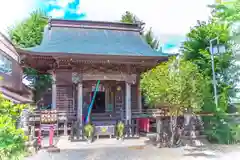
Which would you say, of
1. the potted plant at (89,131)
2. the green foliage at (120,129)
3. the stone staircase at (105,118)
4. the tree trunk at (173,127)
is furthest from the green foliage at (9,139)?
the stone staircase at (105,118)

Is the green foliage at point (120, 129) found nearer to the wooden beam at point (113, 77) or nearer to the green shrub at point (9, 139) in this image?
the wooden beam at point (113, 77)

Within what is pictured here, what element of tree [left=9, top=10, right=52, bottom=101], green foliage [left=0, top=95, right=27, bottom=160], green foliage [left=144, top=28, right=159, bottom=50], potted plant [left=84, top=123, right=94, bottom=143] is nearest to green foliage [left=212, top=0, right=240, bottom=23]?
green foliage [left=0, top=95, right=27, bottom=160]

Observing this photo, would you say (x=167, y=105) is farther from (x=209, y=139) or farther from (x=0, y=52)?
(x=0, y=52)

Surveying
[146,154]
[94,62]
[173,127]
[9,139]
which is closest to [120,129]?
[173,127]

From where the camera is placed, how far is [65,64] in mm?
11680

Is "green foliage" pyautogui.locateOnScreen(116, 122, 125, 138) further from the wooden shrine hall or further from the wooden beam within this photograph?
the wooden beam

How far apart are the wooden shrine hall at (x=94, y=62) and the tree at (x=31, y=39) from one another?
5.61 metres

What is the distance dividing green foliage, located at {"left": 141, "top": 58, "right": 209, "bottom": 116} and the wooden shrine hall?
108 inches

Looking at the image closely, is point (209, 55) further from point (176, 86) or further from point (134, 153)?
point (134, 153)

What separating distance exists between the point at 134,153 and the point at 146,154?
1.38ft

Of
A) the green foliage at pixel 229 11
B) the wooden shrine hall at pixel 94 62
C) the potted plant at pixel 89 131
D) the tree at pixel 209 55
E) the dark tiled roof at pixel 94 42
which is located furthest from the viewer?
the tree at pixel 209 55

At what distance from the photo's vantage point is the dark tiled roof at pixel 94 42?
1160cm

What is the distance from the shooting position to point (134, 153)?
8117mm

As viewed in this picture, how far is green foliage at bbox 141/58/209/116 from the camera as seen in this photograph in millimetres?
8312
